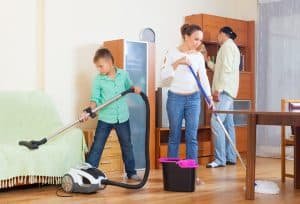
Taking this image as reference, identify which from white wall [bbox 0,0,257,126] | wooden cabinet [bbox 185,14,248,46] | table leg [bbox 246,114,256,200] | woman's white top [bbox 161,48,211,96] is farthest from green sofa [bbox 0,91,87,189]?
wooden cabinet [bbox 185,14,248,46]

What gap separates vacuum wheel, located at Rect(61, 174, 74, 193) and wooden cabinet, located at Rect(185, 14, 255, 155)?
2.62 m

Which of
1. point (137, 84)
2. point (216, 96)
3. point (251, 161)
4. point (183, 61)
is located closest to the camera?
point (251, 161)

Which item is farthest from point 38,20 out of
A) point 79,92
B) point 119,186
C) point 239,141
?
point 239,141

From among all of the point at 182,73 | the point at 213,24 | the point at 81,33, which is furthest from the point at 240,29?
the point at 182,73

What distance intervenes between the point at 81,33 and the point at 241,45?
2.44 metres

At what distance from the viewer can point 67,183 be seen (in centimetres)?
373

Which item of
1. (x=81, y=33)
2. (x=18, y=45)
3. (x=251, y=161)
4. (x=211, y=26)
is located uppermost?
(x=211, y=26)

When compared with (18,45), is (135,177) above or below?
below

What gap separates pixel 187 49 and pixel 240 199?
1.36 m

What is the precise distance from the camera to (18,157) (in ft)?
12.1

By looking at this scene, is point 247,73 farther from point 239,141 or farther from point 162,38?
point 162,38

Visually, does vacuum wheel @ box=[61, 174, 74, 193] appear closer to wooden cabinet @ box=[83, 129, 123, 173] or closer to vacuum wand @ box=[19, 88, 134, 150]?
vacuum wand @ box=[19, 88, 134, 150]

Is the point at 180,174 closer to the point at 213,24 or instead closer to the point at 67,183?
the point at 67,183

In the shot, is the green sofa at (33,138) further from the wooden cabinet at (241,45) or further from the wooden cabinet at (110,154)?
the wooden cabinet at (241,45)
